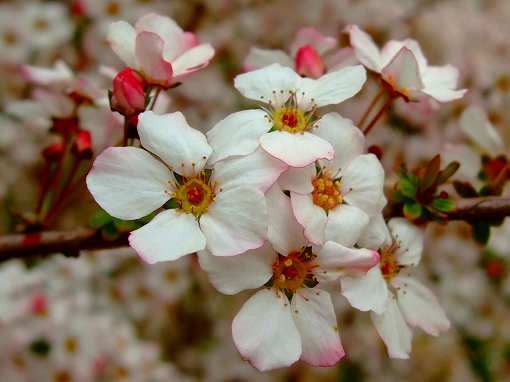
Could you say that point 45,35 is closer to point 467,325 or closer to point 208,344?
point 208,344

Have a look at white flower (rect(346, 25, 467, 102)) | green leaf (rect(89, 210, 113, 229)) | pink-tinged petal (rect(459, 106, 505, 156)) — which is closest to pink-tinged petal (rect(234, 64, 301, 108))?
white flower (rect(346, 25, 467, 102))

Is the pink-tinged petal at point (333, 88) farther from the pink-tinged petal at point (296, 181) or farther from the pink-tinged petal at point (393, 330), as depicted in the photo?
the pink-tinged petal at point (393, 330)

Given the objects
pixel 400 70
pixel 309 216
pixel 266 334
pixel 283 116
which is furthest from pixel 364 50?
pixel 266 334

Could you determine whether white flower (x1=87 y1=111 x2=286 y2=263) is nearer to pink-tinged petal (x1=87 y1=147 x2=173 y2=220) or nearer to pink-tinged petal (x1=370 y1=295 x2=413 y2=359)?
pink-tinged petal (x1=87 y1=147 x2=173 y2=220)

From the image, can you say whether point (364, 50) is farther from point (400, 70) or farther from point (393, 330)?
point (393, 330)

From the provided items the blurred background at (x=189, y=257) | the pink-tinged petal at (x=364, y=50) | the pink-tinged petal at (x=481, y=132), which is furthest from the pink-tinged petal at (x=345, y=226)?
the blurred background at (x=189, y=257)

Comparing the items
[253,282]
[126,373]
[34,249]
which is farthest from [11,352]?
[253,282]
